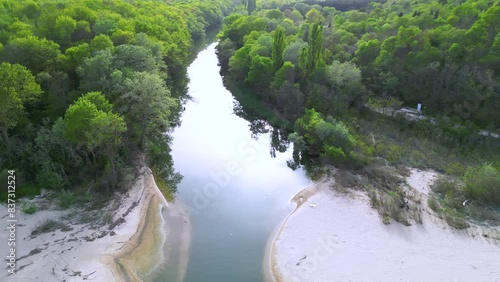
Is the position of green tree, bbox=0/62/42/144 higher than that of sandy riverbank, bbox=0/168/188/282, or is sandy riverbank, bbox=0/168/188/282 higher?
green tree, bbox=0/62/42/144

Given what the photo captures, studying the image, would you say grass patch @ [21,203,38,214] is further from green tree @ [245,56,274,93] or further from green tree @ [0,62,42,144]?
green tree @ [245,56,274,93]

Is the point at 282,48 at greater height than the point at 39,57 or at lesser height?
lesser

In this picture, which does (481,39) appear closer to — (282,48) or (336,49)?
(336,49)

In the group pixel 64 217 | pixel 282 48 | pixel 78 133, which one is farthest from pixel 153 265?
pixel 282 48

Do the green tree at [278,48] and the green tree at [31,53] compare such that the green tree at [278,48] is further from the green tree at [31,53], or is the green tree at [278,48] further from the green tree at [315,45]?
the green tree at [31,53]

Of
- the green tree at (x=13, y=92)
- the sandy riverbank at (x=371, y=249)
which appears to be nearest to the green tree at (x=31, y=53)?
the green tree at (x=13, y=92)

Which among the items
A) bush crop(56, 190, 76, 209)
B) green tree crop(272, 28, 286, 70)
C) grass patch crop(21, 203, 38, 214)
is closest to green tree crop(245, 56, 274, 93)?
green tree crop(272, 28, 286, 70)

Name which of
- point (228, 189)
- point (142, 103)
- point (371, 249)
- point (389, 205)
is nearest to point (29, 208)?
point (142, 103)

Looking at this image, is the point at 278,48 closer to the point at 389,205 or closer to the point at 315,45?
the point at 315,45
